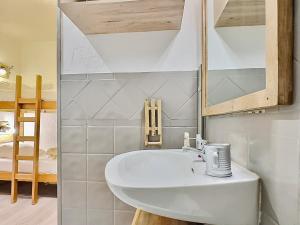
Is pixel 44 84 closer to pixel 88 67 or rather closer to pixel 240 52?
pixel 88 67

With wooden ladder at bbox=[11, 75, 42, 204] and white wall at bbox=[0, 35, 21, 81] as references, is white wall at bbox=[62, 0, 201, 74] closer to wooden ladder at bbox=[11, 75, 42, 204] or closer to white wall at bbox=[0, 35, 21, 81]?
wooden ladder at bbox=[11, 75, 42, 204]

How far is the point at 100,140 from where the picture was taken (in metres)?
1.28

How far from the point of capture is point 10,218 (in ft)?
6.50

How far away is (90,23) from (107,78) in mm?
303

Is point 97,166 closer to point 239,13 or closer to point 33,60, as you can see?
point 239,13

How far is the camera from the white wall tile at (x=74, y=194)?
1.28 meters

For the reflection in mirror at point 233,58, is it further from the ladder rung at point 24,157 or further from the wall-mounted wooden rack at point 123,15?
the ladder rung at point 24,157

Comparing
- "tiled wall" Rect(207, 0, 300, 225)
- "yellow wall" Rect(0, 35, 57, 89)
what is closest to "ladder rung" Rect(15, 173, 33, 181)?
"yellow wall" Rect(0, 35, 57, 89)

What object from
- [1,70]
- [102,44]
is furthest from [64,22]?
[1,70]

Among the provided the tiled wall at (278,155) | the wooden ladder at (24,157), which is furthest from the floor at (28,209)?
the tiled wall at (278,155)

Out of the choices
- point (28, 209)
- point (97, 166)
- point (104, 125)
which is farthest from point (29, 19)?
point (97, 166)

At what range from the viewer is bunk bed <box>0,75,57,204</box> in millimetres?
2529

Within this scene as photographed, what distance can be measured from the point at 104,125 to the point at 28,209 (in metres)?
1.60

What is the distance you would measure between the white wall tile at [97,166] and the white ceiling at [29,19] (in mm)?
2256
